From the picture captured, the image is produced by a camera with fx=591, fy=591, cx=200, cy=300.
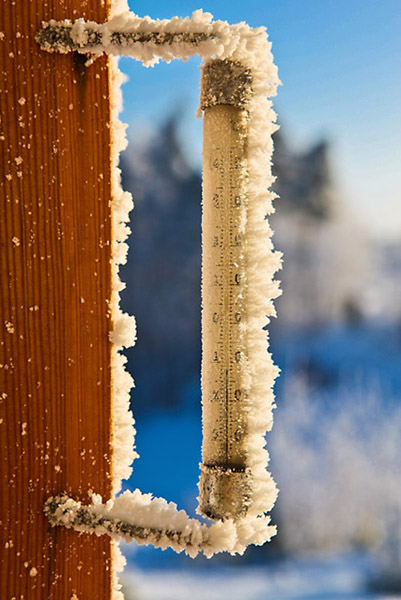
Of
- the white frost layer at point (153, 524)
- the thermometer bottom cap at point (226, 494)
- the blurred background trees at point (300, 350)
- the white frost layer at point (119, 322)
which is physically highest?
the blurred background trees at point (300, 350)

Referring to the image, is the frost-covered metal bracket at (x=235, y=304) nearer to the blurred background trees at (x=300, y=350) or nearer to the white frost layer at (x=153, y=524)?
the white frost layer at (x=153, y=524)

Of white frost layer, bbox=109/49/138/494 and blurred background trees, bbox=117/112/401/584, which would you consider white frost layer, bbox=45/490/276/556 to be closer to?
white frost layer, bbox=109/49/138/494

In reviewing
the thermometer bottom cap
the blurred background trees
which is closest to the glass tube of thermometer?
the thermometer bottom cap

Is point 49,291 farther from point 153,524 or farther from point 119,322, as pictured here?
point 153,524

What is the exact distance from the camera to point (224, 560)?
281 cm

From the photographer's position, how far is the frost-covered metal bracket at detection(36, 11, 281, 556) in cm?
42

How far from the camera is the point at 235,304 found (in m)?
0.44

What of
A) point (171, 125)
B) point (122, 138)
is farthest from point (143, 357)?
point (122, 138)

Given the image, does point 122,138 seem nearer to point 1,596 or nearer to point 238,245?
point 238,245

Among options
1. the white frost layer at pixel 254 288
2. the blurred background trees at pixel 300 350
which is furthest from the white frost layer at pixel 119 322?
the blurred background trees at pixel 300 350

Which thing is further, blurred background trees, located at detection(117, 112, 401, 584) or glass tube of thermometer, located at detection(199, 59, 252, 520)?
blurred background trees, located at detection(117, 112, 401, 584)

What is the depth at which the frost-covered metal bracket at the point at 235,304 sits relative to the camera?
16.5 inches

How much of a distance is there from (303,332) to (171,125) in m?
1.39

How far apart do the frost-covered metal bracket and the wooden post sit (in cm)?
3
